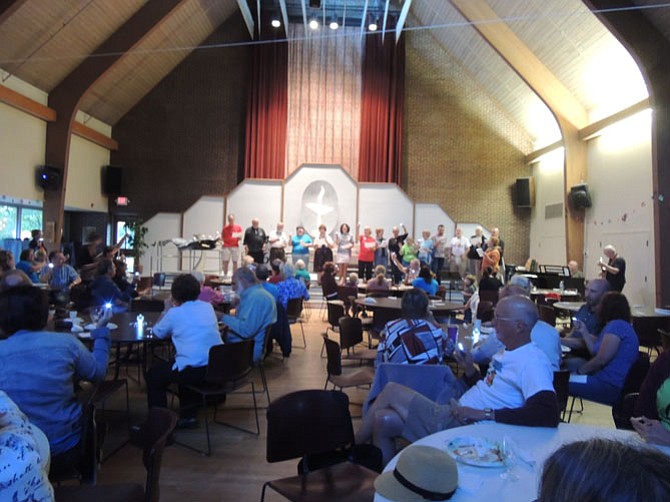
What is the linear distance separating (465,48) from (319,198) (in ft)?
18.9

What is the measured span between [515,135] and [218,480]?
14630 mm

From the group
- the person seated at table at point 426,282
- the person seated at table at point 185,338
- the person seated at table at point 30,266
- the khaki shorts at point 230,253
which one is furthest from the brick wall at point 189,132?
the person seated at table at point 185,338

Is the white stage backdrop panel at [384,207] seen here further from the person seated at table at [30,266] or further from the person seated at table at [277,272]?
the person seated at table at [30,266]

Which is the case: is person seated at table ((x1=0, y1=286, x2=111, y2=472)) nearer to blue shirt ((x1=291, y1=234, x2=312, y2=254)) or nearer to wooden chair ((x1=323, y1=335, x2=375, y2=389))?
wooden chair ((x1=323, y1=335, x2=375, y2=389))

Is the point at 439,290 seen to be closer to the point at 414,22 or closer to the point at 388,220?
the point at 388,220

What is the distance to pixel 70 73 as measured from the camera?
37.9 feet

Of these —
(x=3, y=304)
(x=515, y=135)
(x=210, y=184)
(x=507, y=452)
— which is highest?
(x=515, y=135)

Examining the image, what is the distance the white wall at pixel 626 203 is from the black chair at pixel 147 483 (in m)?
9.84

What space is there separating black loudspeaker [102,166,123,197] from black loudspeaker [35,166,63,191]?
10.4 ft

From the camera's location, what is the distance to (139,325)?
421cm

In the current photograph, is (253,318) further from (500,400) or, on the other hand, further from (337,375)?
(500,400)

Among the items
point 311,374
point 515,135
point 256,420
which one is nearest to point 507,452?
point 256,420

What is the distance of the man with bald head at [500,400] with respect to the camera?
2098 mm

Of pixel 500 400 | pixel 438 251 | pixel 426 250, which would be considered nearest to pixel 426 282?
pixel 500 400
